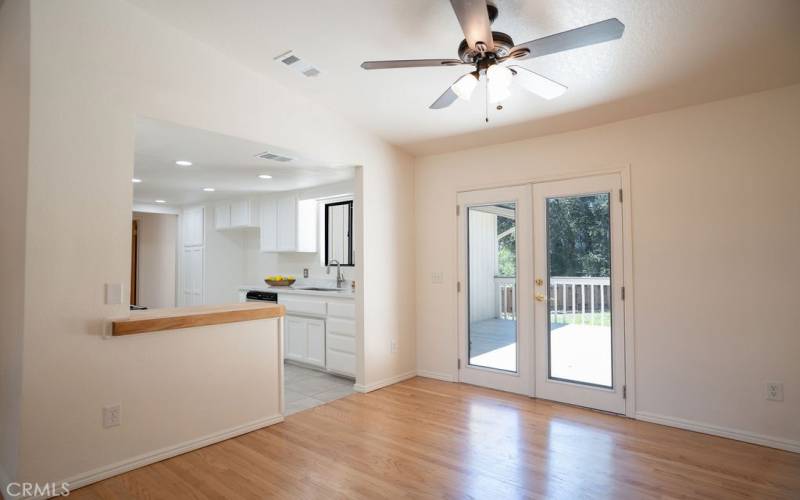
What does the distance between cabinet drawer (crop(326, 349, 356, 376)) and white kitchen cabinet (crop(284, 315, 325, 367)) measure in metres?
0.14

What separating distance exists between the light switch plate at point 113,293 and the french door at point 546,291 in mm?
3022

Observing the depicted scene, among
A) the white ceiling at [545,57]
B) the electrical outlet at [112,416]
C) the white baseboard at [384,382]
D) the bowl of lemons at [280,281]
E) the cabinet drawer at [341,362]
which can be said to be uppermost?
the white ceiling at [545,57]

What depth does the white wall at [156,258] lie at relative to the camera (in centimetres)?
783

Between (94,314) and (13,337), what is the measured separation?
0.41 metres

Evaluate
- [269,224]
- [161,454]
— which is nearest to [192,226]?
[269,224]

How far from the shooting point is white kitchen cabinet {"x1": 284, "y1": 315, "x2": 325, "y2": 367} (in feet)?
16.4

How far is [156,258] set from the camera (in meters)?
7.99

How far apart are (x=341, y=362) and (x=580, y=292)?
8.30ft

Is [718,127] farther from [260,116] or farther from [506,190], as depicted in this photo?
[260,116]

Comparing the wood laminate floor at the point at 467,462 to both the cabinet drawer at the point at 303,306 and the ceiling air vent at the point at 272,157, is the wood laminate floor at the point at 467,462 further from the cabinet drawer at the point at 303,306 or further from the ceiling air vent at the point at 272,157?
the ceiling air vent at the point at 272,157

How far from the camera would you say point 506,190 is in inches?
168

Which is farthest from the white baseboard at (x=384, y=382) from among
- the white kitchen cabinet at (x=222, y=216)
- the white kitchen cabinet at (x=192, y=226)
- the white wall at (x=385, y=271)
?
the white kitchen cabinet at (x=192, y=226)

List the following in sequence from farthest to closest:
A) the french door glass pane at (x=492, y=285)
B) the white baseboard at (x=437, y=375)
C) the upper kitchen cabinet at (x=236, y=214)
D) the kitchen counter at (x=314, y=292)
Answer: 1. the upper kitchen cabinet at (x=236, y=214)
2. the kitchen counter at (x=314, y=292)
3. the white baseboard at (x=437, y=375)
4. the french door glass pane at (x=492, y=285)

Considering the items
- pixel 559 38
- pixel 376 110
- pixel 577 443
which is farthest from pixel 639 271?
pixel 376 110
